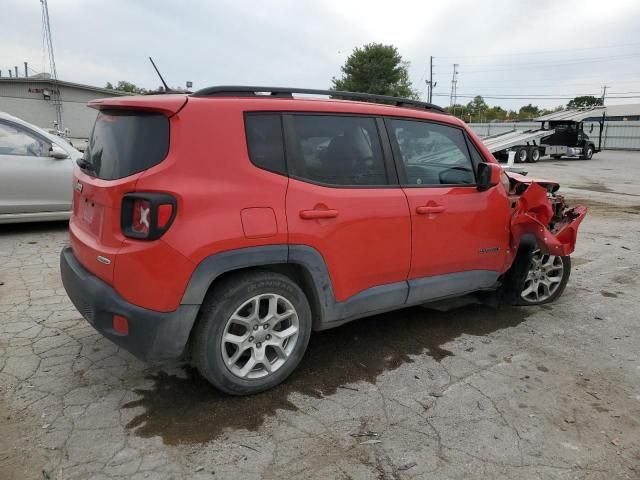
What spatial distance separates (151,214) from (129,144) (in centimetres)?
50

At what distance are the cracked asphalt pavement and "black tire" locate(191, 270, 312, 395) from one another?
0.14m

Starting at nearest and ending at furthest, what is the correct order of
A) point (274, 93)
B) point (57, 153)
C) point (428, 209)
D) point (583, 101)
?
point (274, 93) < point (428, 209) < point (57, 153) < point (583, 101)

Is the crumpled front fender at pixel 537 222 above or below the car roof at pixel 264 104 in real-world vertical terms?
below

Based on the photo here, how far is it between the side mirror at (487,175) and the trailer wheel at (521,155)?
21.3 m

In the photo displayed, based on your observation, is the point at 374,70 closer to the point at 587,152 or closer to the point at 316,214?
the point at 587,152

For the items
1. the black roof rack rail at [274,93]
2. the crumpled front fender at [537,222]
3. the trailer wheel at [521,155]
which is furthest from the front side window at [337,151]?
the trailer wheel at [521,155]

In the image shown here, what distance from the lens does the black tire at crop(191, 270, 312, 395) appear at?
2.65m

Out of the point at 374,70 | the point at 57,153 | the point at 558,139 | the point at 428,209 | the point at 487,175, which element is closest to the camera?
the point at 428,209

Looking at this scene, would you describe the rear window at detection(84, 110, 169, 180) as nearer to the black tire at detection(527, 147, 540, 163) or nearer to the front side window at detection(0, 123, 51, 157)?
the front side window at detection(0, 123, 51, 157)

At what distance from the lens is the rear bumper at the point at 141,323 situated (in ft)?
8.24

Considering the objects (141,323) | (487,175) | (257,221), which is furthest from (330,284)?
(487,175)

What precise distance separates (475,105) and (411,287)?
97.1 meters

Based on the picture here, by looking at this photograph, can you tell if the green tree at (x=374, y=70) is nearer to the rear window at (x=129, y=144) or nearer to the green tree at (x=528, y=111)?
the green tree at (x=528, y=111)

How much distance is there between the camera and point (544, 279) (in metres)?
4.55
